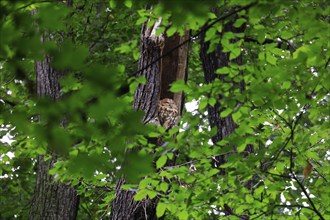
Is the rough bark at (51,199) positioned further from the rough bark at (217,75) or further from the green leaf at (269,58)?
the green leaf at (269,58)

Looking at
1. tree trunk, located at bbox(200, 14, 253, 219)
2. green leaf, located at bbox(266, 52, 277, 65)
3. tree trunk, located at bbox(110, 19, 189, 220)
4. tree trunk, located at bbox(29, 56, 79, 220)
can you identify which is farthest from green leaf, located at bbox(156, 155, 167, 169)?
tree trunk, located at bbox(29, 56, 79, 220)

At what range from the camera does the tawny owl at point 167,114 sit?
4799 mm

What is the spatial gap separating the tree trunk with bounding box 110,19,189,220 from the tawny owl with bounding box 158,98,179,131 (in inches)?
3.0

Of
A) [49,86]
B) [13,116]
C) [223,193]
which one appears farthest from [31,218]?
[13,116]

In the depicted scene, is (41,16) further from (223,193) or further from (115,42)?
(115,42)

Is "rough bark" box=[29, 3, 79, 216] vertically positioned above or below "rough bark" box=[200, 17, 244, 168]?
below

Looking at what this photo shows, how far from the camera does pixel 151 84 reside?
483 centimetres

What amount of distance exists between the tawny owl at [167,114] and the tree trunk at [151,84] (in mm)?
76

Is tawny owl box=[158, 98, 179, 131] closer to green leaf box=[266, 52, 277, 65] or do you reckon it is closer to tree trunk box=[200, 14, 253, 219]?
tree trunk box=[200, 14, 253, 219]

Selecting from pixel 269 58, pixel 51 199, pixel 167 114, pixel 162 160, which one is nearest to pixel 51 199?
pixel 51 199

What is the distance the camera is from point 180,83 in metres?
3.47

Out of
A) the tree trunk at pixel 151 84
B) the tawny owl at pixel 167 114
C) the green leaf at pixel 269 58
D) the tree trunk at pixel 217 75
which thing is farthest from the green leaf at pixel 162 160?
the tree trunk at pixel 217 75

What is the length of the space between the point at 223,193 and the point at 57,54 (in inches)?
108

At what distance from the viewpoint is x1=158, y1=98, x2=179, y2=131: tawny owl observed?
4.80 m
